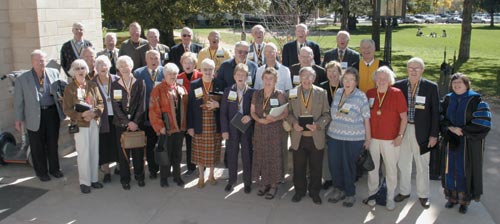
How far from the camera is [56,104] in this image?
6418 millimetres

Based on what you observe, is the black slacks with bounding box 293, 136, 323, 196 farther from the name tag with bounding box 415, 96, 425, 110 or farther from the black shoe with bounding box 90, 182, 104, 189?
the black shoe with bounding box 90, 182, 104, 189

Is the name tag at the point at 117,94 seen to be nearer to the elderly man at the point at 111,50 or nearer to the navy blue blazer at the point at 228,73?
the navy blue blazer at the point at 228,73

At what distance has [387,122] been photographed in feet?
17.6

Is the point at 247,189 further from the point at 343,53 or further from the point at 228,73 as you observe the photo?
the point at 343,53

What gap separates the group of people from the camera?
535cm

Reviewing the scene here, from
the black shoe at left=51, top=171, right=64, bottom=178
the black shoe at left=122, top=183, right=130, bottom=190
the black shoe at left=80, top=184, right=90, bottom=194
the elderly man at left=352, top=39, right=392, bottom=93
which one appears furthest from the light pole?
the black shoe at left=51, top=171, right=64, bottom=178

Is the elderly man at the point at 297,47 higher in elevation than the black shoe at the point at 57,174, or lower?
higher

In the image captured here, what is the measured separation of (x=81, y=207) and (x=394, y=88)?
4.04 m

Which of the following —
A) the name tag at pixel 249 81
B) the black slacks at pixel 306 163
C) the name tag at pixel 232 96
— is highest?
the name tag at pixel 249 81

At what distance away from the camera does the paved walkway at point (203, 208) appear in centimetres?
534

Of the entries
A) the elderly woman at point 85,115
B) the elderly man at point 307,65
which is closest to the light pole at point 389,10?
the elderly man at point 307,65

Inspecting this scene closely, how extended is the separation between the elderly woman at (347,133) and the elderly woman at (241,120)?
1069 mm

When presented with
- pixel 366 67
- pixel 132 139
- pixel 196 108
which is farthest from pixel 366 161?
pixel 132 139

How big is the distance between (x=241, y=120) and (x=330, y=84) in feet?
4.15
